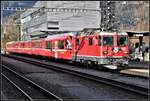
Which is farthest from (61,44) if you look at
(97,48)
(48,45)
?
(97,48)

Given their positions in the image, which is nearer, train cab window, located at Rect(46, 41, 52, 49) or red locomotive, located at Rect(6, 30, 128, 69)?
red locomotive, located at Rect(6, 30, 128, 69)

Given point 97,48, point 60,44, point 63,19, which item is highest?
point 63,19

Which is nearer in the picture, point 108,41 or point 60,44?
point 108,41

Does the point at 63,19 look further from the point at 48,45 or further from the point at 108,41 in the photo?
the point at 108,41

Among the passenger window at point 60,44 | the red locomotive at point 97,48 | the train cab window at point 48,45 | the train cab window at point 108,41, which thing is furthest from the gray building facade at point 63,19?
the train cab window at point 108,41

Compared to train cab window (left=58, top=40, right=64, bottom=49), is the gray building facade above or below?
above

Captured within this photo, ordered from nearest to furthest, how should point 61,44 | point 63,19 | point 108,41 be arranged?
point 108,41 → point 61,44 → point 63,19

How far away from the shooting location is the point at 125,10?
7694 centimetres

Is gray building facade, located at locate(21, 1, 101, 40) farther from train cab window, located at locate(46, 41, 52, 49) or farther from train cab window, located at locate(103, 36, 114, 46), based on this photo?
train cab window, located at locate(103, 36, 114, 46)

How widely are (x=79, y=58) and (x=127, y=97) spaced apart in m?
16.7

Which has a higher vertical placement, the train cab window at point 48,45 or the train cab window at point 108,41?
the train cab window at point 108,41

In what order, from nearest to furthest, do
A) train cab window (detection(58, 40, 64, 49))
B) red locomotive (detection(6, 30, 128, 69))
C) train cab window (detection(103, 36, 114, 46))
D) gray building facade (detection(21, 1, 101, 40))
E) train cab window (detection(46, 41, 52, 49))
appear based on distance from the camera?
red locomotive (detection(6, 30, 128, 69))
train cab window (detection(103, 36, 114, 46))
train cab window (detection(58, 40, 64, 49))
train cab window (detection(46, 41, 52, 49))
gray building facade (detection(21, 1, 101, 40))

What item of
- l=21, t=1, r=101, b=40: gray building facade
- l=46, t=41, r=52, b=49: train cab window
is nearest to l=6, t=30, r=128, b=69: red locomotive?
l=46, t=41, r=52, b=49: train cab window

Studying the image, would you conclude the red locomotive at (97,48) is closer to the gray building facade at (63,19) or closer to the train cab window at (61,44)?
the train cab window at (61,44)
